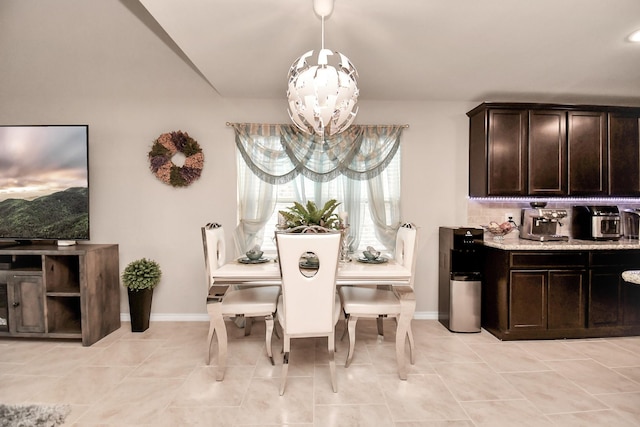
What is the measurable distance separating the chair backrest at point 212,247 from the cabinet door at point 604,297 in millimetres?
3422

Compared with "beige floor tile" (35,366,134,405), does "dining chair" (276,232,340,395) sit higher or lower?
higher

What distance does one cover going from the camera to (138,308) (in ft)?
10.6

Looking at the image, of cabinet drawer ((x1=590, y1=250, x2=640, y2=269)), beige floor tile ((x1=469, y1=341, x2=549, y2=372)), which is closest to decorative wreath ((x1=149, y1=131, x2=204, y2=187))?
beige floor tile ((x1=469, y1=341, x2=549, y2=372))

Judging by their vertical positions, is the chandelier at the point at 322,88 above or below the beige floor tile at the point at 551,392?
above

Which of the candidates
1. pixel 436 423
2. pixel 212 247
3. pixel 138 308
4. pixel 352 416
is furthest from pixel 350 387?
pixel 138 308

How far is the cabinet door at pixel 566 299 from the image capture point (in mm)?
3049

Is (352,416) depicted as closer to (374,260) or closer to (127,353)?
(374,260)

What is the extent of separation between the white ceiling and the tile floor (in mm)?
2404

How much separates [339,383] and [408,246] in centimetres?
124

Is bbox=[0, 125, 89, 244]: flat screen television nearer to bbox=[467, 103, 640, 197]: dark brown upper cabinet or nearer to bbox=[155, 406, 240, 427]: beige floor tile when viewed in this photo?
bbox=[155, 406, 240, 427]: beige floor tile

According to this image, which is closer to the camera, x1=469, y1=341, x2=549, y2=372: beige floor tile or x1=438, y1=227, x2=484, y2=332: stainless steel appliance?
x1=469, y1=341, x2=549, y2=372: beige floor tile

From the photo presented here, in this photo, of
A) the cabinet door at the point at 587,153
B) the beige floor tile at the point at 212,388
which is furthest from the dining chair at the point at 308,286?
the cabinet door at the point at 587,153

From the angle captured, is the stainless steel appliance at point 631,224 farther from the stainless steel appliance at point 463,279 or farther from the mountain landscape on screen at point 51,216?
the mountain landscape on screen at point 51,216

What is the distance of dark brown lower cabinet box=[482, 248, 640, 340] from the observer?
9.93ft
